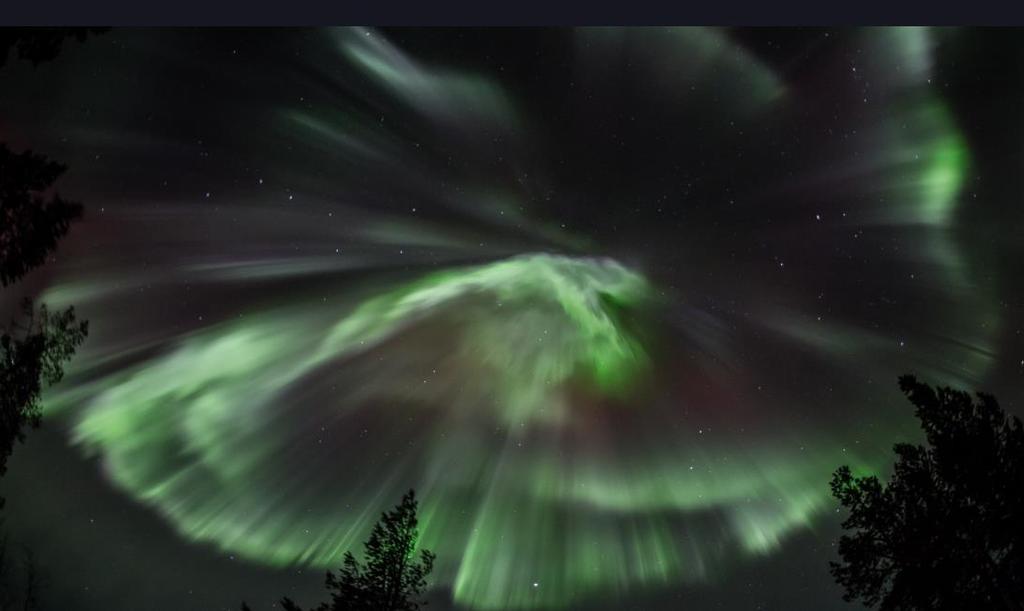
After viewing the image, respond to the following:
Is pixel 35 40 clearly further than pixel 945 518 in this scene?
No

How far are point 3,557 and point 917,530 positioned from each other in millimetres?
32523

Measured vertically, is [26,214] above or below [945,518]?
below

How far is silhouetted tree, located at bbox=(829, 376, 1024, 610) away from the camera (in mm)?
10586

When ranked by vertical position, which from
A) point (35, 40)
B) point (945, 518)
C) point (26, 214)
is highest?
point (945, 518)

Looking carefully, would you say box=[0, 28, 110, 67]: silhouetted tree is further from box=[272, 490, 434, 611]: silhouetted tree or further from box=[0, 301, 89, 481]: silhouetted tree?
box=[272, 490, 434, 611]: silhouetted tree

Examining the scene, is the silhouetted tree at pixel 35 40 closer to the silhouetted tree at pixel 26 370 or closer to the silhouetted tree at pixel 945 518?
the silhouetted tree at pixel 26 370

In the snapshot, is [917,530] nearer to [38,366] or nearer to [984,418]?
[984,418]

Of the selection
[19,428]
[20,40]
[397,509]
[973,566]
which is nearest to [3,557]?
[397,509]

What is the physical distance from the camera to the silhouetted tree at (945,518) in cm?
1059

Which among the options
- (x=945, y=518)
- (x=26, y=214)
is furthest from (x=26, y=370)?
(x=945, y=518)


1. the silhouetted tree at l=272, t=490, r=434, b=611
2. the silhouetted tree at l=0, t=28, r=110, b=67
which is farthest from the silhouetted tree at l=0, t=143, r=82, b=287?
the silhouetted tree at l=272, t=490, r=434, b=611

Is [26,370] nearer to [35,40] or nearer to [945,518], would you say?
[35,40]

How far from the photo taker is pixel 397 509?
18.7 m

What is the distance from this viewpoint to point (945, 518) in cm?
1094
